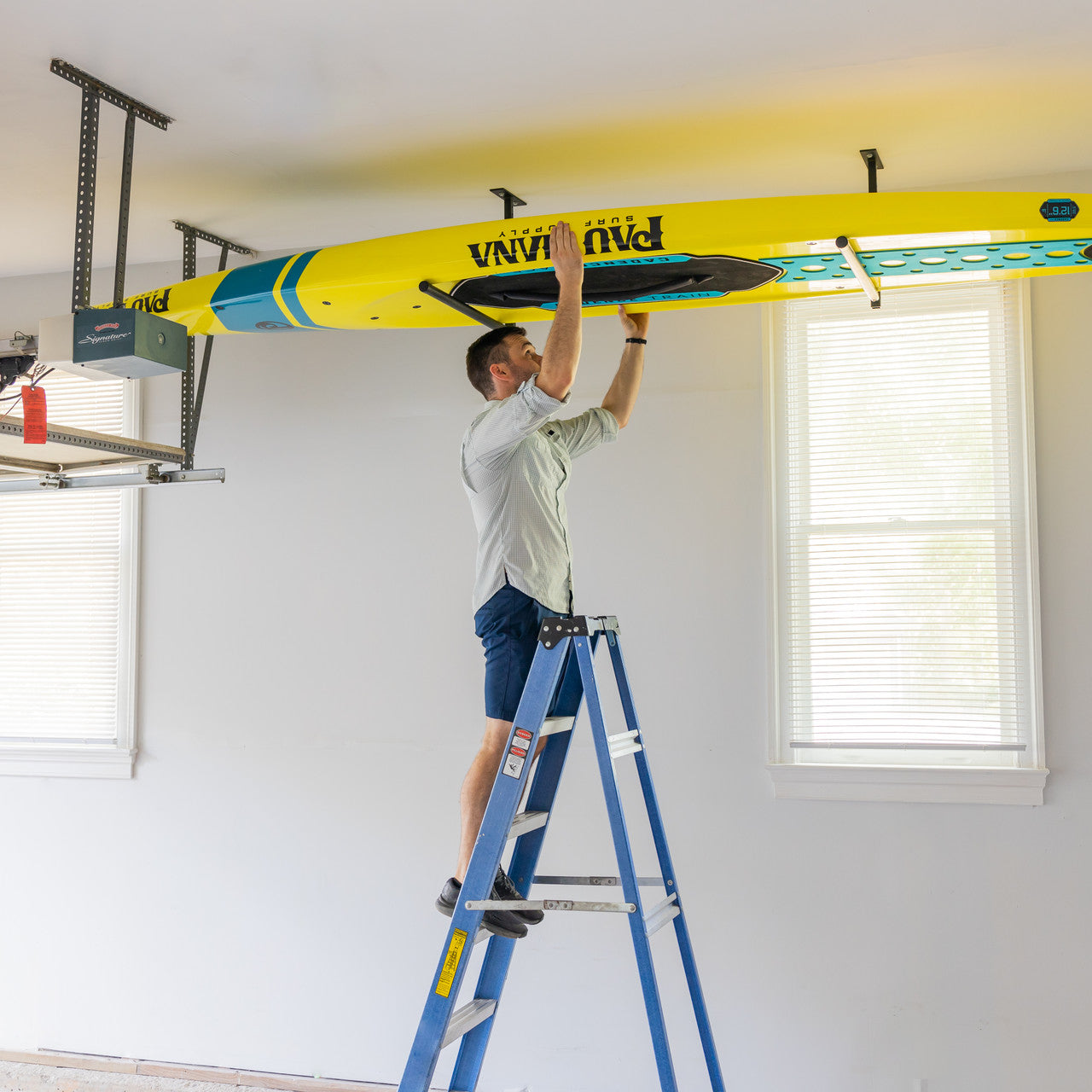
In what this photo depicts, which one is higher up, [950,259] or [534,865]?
[950,259]

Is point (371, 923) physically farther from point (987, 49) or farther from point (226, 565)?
point (987, 49)

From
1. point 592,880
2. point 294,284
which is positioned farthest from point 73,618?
point 592,880

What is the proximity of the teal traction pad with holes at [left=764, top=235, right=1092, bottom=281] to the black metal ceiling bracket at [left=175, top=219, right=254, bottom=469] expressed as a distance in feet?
6.21

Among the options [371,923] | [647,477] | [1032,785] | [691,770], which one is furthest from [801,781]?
[371,923]

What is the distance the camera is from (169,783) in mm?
3639

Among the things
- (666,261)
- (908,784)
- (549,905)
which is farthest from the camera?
(908,784)

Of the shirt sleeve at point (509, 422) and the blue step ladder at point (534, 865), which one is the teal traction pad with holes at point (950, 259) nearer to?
the shirt sleeve at point (509, 422)

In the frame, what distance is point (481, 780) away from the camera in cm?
231

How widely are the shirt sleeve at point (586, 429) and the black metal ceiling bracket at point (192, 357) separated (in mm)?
1387

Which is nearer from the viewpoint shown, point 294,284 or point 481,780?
point 481,780

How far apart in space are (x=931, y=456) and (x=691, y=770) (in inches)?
46.1

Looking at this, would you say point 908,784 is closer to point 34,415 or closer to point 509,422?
point 509,422

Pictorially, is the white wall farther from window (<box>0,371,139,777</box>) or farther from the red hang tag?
the red hang tag

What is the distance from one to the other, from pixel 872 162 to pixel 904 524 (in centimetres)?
101
